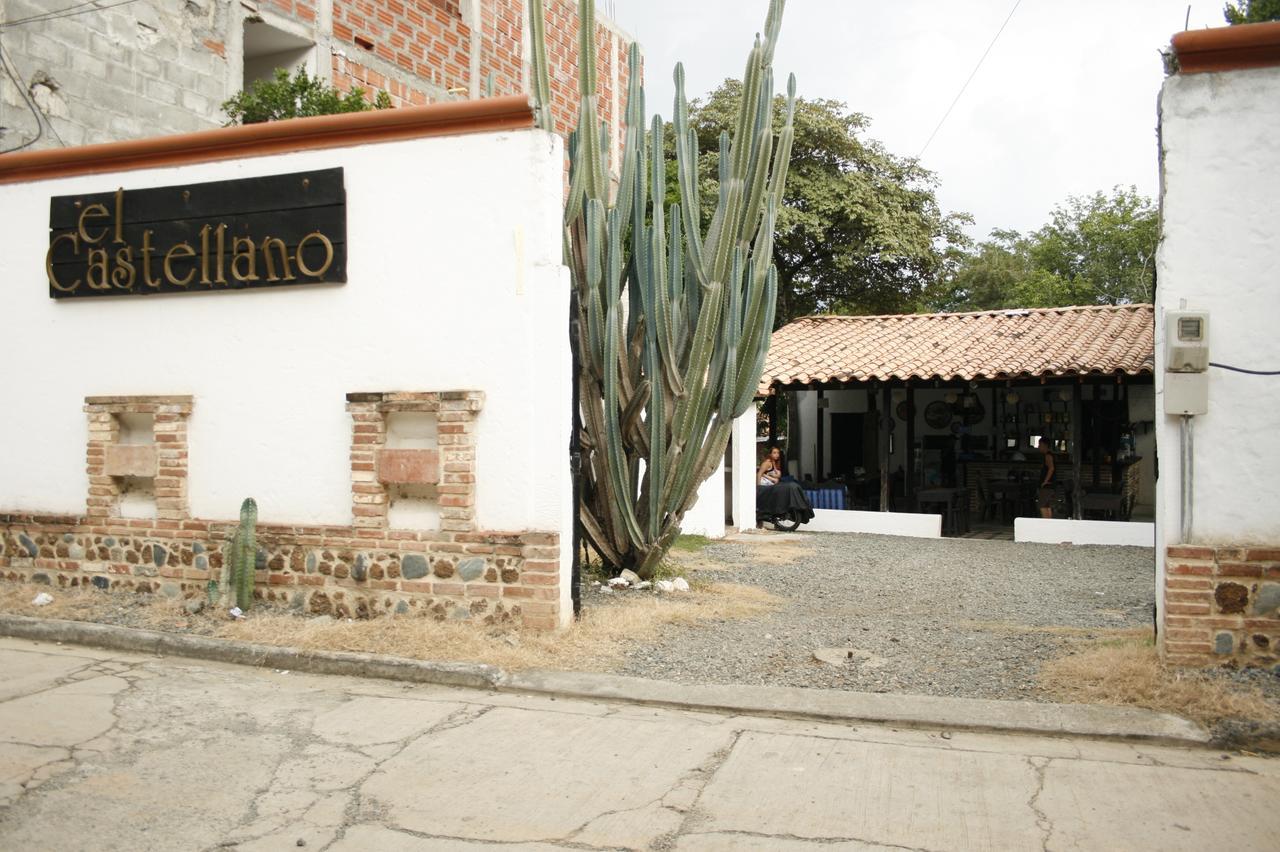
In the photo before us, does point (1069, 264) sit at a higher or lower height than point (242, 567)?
higher

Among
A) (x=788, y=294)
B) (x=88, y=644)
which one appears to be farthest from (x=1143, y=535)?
(x=788, y=294)

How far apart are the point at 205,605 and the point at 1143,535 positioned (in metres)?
11.6

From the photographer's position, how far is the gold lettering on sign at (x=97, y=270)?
7.27 meters

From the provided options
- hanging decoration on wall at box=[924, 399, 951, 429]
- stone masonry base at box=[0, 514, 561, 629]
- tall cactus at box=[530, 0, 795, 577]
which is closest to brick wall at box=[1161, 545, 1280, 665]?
stone masonry base at box=[0, 514, 561, 629]

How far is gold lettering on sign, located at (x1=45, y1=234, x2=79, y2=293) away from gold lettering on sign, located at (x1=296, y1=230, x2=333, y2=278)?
1.89 meters

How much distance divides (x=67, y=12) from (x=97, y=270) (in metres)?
5.25

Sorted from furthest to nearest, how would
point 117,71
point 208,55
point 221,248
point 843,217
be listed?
point 843,217 → point 208,55 → point 117,71 → point 221,248

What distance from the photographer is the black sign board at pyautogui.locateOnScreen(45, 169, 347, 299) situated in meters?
6.73

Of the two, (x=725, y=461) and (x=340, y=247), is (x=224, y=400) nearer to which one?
(x=340, y=247)

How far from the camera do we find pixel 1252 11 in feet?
61.5

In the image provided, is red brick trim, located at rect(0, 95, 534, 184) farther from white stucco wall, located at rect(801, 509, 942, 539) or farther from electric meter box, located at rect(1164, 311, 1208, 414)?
white stucco wall, located at rect(801, 509, 942, 539)

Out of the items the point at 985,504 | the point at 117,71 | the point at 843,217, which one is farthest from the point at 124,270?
the point at 843,217

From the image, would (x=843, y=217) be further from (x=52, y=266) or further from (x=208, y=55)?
(x=52, y=266)

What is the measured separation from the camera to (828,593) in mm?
9273
